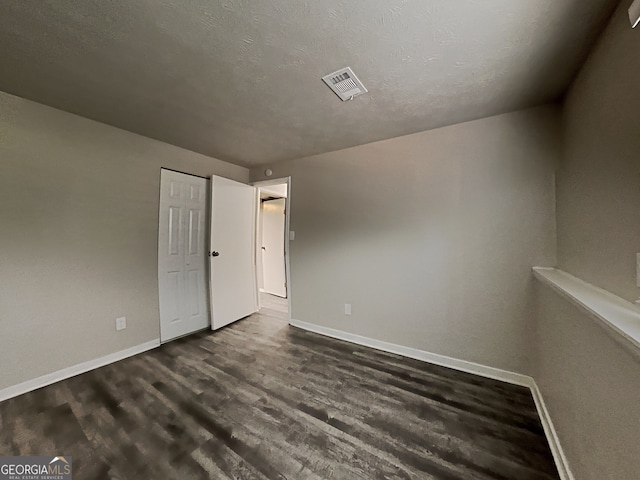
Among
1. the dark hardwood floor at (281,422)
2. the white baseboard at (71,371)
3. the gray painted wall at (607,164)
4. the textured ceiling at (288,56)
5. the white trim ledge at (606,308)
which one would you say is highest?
the textured ceiling at (288,56)

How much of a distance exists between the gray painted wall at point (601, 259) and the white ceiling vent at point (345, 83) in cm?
119

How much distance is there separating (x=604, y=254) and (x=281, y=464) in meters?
1.95

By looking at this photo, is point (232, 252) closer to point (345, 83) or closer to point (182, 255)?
point (182, 255)

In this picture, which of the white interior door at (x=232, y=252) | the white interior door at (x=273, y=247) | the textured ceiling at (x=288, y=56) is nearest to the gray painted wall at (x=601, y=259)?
the textured ceiling at (x=288, y=56)

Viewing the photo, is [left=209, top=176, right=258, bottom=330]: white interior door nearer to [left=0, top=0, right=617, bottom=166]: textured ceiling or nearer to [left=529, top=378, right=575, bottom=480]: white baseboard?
[left=0, top=0, right=617, bottom=166]: textured ceiling

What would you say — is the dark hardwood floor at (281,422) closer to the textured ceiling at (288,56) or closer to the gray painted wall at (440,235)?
the gray painted wall at (440,235)

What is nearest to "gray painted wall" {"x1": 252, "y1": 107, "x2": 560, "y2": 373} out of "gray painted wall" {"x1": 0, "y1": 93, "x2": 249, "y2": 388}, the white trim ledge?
the white trim ledge

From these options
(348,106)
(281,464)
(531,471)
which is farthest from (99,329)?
(531,471)

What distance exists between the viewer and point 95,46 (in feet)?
4.09

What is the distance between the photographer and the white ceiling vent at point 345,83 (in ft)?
4.78

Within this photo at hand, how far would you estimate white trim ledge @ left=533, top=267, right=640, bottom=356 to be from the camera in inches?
26.8

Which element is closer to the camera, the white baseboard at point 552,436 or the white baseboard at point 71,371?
the white baseboard at point 552,436

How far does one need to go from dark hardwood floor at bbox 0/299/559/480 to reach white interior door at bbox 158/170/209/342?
597mm

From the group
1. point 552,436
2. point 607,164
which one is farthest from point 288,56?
point 552,436
